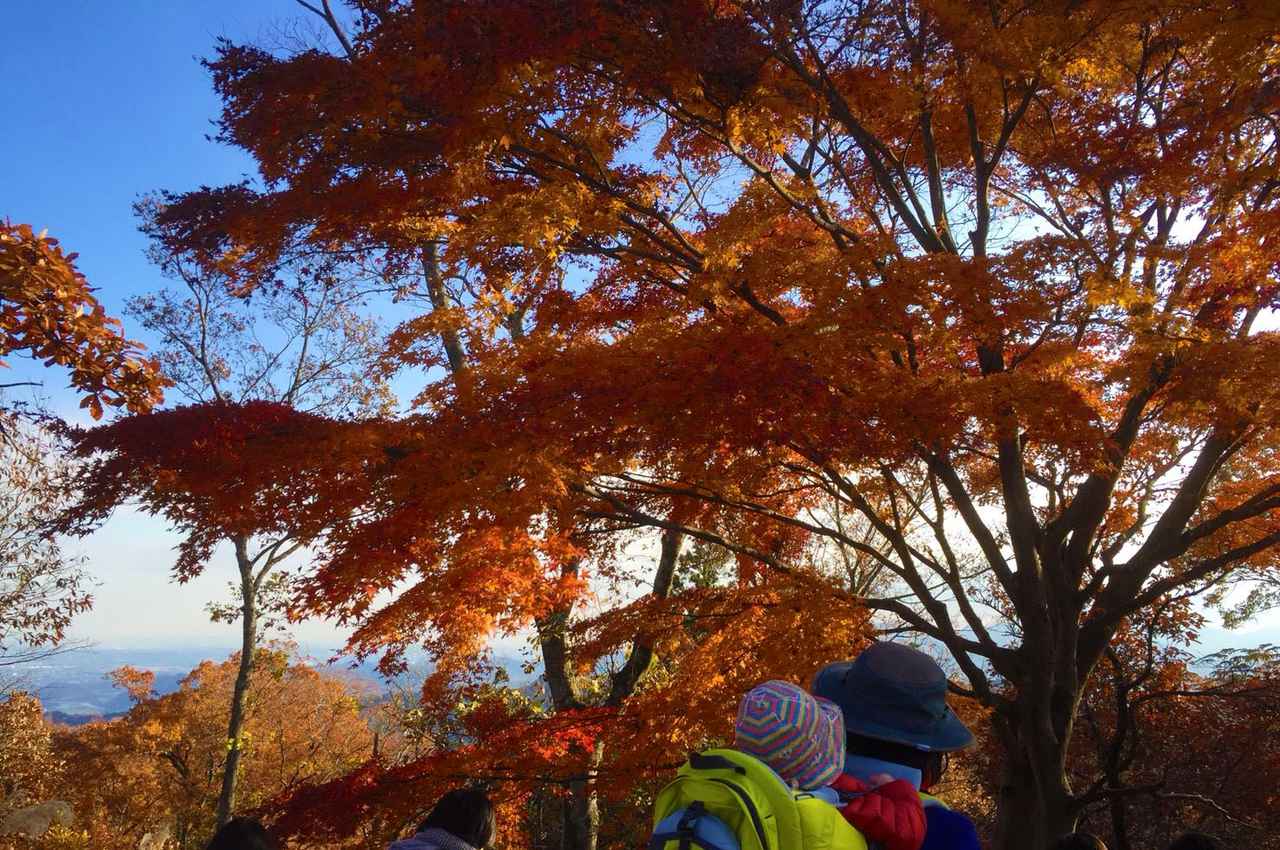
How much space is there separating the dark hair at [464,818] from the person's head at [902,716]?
1701 mm

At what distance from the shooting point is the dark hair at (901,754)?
1.80 m

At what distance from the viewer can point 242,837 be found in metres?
2.41

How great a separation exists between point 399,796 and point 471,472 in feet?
9.72

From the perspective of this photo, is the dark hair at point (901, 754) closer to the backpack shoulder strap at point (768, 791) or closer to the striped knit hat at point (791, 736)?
the striped knit hat at point (791, 736)

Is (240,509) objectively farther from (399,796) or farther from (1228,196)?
(1228,196)

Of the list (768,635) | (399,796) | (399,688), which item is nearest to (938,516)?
(768,635)

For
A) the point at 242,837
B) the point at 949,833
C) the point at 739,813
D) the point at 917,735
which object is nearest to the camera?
the point at 739,813

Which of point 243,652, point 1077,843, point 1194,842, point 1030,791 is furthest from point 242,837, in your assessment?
point 243,652

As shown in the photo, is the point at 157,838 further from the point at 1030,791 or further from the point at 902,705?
the point at 902,705

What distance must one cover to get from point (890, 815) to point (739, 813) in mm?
358

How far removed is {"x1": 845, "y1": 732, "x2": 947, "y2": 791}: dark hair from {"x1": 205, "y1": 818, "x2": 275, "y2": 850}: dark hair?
1886mm

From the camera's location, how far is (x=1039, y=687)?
6301mm

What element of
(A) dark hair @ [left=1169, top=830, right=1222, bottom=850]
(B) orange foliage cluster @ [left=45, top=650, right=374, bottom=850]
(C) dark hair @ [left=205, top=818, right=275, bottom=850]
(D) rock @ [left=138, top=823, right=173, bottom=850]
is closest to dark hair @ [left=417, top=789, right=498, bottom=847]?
(C) dark hair @ [left=205, top=818, right=275, bottom=850]

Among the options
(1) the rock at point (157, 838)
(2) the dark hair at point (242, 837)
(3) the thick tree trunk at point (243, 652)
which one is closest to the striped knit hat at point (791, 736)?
(2) the dark hair at point (242, 837)
